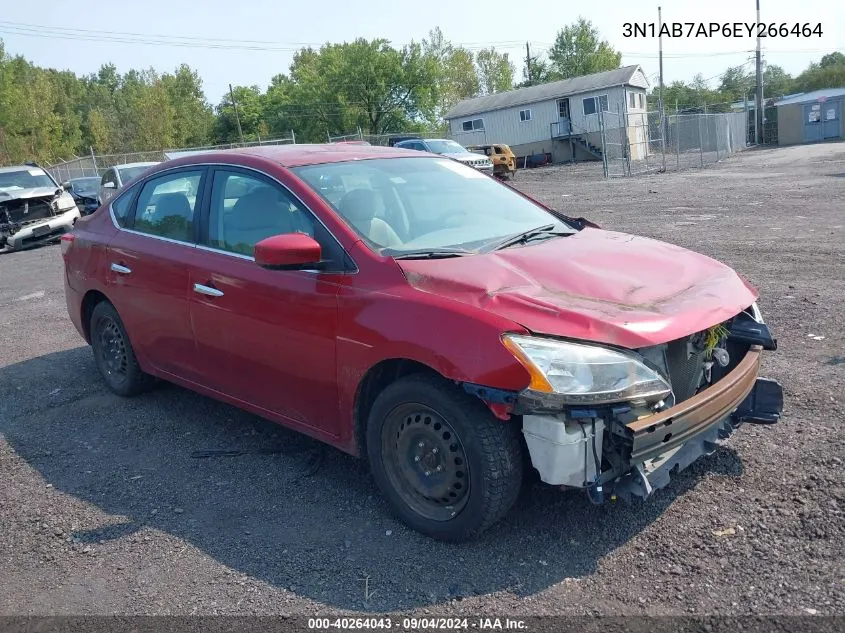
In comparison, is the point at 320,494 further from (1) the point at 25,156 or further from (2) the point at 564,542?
(1) the point at 25,156

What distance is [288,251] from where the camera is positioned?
3666mm

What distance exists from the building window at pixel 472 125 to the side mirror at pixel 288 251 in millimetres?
49231

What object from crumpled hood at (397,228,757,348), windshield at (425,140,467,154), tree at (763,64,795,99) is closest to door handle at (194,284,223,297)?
crumpled hood at (397,228,757,348)

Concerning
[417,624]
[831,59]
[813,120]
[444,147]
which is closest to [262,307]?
[417,624]

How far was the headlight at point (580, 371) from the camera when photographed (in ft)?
9.80

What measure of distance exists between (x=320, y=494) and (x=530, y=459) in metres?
1.31

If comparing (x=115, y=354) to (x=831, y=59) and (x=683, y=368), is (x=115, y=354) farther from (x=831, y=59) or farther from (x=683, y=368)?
(x=831, y=59)

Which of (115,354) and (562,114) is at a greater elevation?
(562,114)

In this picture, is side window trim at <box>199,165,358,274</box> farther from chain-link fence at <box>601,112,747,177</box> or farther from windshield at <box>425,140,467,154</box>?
windshield at <box>425,140,467,154</box>

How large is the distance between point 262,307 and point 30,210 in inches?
587

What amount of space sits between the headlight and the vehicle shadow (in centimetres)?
78

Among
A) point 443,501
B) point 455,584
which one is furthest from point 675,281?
point 455,584

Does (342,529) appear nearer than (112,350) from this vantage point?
Yes

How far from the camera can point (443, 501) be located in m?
3.44
